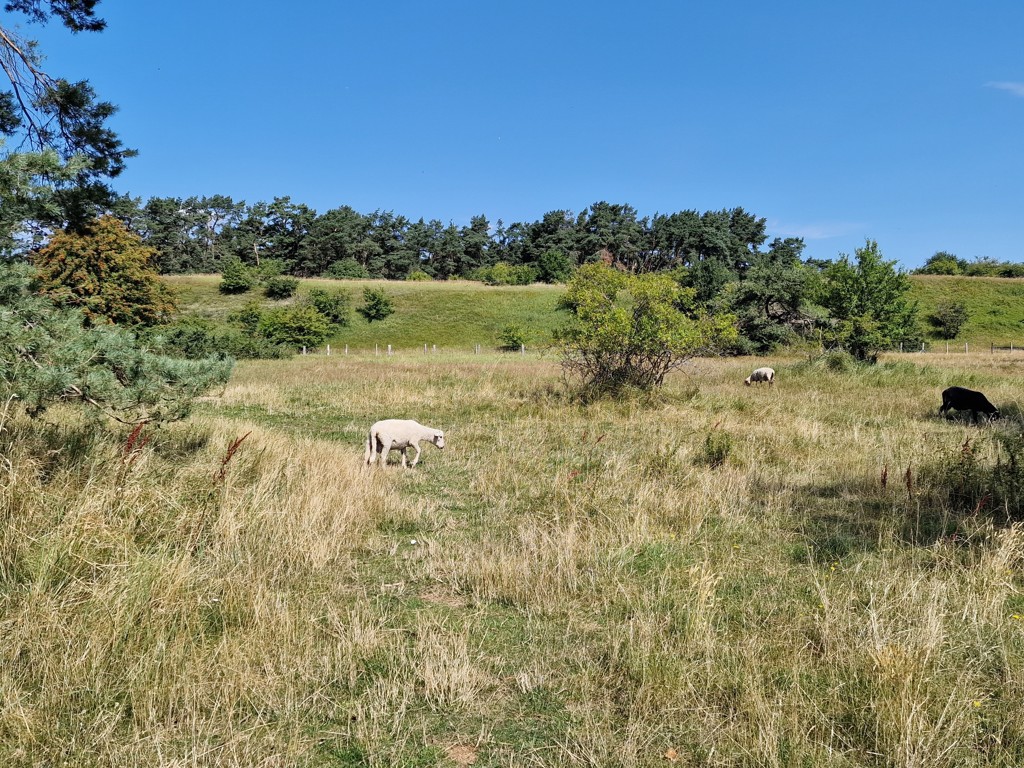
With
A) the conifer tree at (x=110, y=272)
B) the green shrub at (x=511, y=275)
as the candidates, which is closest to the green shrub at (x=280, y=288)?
the green shrub at (x=511, y=275)

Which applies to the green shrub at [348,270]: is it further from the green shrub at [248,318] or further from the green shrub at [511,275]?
the green shrub at [248,318]

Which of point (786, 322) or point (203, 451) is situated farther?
point (786, 322)

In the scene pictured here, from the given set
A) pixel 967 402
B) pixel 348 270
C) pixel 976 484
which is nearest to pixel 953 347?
pixel 967 402

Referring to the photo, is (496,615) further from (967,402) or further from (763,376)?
(763,376)

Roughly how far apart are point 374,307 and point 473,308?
9804mm

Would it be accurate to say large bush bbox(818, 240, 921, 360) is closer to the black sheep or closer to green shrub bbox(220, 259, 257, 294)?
the black sheep

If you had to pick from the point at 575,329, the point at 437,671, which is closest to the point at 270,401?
→ the point at 575,329

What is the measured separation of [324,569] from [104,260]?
30.4 meters

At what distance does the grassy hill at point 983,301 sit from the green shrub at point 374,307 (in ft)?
162

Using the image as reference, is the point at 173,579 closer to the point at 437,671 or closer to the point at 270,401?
the point at 437,671

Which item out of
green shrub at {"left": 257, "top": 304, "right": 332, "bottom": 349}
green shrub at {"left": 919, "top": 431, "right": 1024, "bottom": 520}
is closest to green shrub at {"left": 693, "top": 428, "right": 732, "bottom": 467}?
green shrub at {"left": 919, "top": 431, "right": 1024, "bottom": 520}

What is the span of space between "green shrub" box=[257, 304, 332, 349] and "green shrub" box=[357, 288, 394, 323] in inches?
308

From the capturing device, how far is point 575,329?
54.2 ft

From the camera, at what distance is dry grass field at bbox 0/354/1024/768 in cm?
285
